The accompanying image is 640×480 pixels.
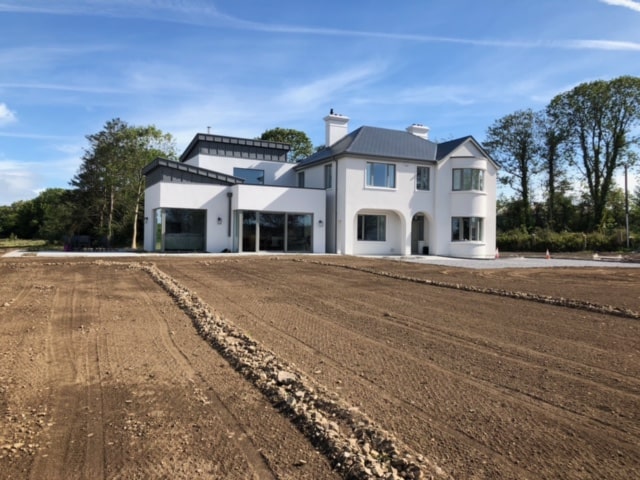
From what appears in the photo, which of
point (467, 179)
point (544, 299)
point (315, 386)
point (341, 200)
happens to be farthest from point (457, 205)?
point (315, 386)

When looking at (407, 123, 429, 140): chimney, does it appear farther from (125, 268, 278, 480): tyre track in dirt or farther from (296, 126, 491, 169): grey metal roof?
(125, 268, 278, 480): tyre track in dirt

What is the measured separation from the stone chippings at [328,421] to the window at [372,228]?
20.9 metres

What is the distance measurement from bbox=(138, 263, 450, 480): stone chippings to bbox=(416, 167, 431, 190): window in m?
22.7

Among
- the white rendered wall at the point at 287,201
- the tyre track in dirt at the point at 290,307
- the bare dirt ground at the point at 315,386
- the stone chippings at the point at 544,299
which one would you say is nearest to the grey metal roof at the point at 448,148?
the white rendered wall at the point at 287,201

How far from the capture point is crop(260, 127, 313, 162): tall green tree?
48.6 meters

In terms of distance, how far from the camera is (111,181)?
3909cm

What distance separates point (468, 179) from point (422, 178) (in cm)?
265

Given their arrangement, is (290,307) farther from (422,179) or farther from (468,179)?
(468,179)

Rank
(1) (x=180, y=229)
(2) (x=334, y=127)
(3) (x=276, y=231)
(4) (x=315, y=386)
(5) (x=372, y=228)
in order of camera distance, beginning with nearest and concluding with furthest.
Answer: (4) (x=315, y=386) → (1) (x=180, y=229) → (3) (x=276, y=231) → (5) (x=372, y=228) → (2) (x=334, y=127)

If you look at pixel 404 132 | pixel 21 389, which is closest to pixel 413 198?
pixel 404 132

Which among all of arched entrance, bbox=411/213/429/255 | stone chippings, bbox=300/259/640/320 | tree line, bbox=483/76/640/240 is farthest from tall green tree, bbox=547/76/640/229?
stone chippings, bbox=300/259/640/320

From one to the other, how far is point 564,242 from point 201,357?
3625 cm

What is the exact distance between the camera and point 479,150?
28.7 m

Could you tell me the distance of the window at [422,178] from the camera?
1086 inches
